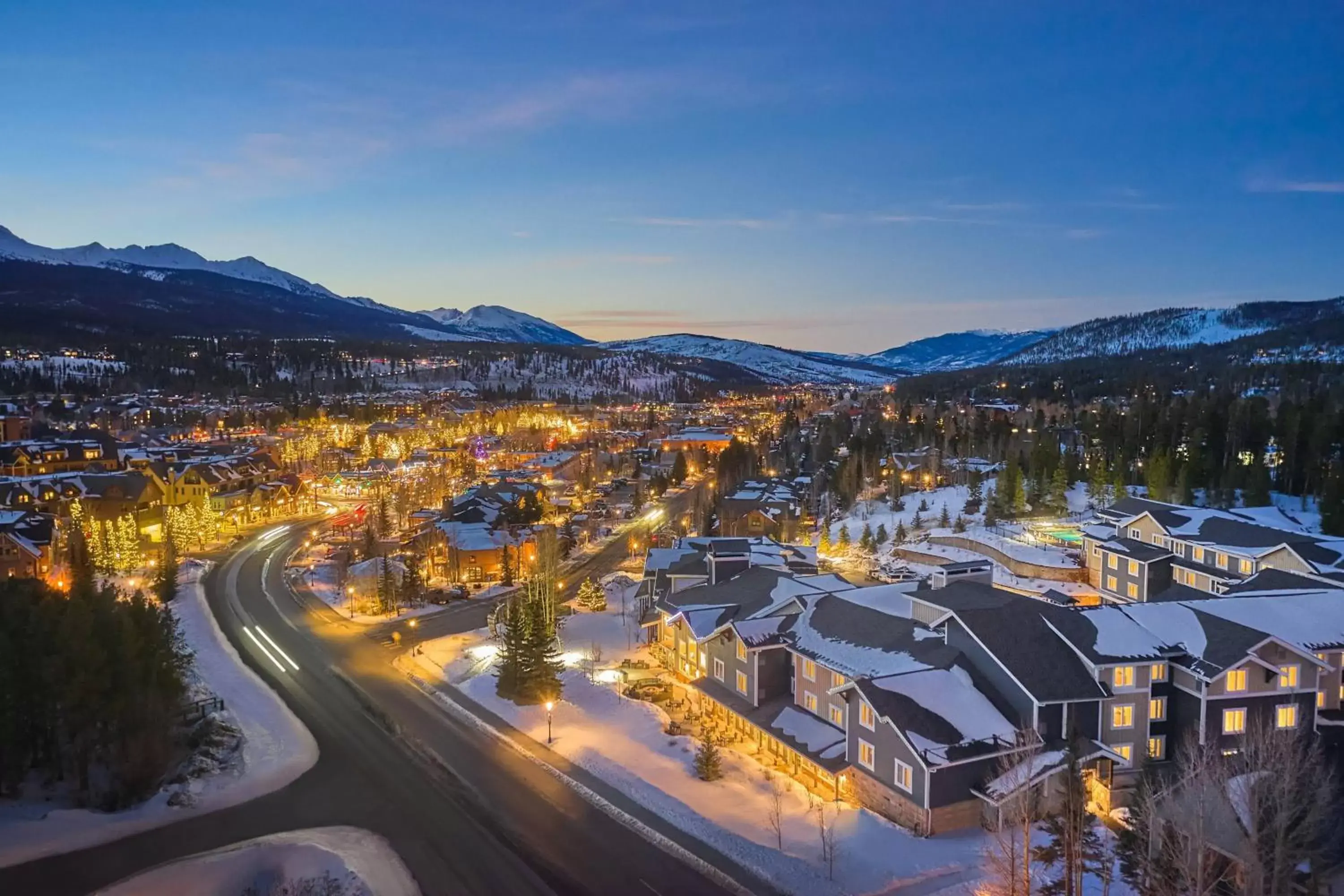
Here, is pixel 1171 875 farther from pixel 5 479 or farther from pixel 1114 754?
pixel 5 479

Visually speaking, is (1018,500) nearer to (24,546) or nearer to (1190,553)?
(1190,553)

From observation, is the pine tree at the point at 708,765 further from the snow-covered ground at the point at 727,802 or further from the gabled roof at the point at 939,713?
the gabled roof at the point at 939,713

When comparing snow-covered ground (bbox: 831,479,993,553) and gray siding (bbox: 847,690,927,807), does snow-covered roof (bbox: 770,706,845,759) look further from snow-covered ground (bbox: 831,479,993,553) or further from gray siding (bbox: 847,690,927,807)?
snow-covered ground (bbox: 831,479,993,553)

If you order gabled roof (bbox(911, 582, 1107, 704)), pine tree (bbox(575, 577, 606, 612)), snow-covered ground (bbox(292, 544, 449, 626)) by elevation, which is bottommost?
snow-covered ground (bbox(292, 544, 449, 626))

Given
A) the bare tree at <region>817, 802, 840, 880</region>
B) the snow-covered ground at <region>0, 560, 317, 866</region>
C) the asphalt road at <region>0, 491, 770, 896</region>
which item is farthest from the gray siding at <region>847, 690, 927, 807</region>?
the snow-covered ground at <region>0, 560, 317, 866</region>

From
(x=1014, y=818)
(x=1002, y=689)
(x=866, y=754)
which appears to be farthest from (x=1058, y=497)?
(x=1014, y=818)

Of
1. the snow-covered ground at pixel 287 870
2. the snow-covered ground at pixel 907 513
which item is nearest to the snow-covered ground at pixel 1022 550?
the snow-covered ground at pixel 907 513

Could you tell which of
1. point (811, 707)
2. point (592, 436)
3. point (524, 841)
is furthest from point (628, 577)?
point (592, 436)
